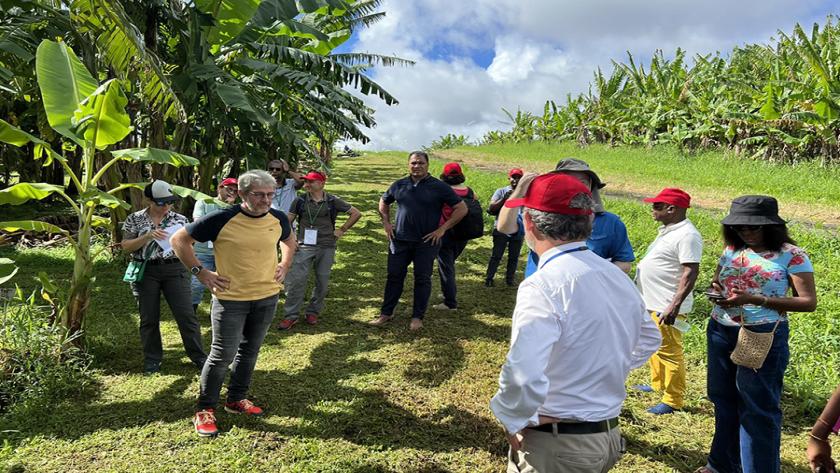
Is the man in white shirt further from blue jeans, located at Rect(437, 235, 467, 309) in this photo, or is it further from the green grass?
the green grass

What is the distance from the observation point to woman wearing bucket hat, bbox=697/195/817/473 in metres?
2.45

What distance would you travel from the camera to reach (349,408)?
143 inches

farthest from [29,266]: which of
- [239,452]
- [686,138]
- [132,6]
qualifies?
[686,138]

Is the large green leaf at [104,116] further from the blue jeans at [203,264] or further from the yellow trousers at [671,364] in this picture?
the yellow trousers at [671,364]

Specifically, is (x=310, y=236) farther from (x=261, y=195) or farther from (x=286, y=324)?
(x=261, y=195)

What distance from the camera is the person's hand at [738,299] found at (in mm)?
2461

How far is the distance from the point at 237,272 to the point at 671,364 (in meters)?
3.16

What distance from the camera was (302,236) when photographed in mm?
5180

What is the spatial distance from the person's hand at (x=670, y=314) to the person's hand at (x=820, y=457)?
5.30ft

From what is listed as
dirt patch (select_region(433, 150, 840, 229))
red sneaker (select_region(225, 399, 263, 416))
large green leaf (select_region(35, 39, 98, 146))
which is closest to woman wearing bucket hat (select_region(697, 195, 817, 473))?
red sneaker (select_region(225, 399, 263, 416))

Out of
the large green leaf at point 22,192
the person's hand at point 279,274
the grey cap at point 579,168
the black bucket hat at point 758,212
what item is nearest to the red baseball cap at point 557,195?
the grey cap at point 579,168

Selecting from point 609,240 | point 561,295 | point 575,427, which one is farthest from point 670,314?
point 561,295

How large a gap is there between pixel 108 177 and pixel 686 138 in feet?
58.1

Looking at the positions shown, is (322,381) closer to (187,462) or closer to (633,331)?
(187,462)
